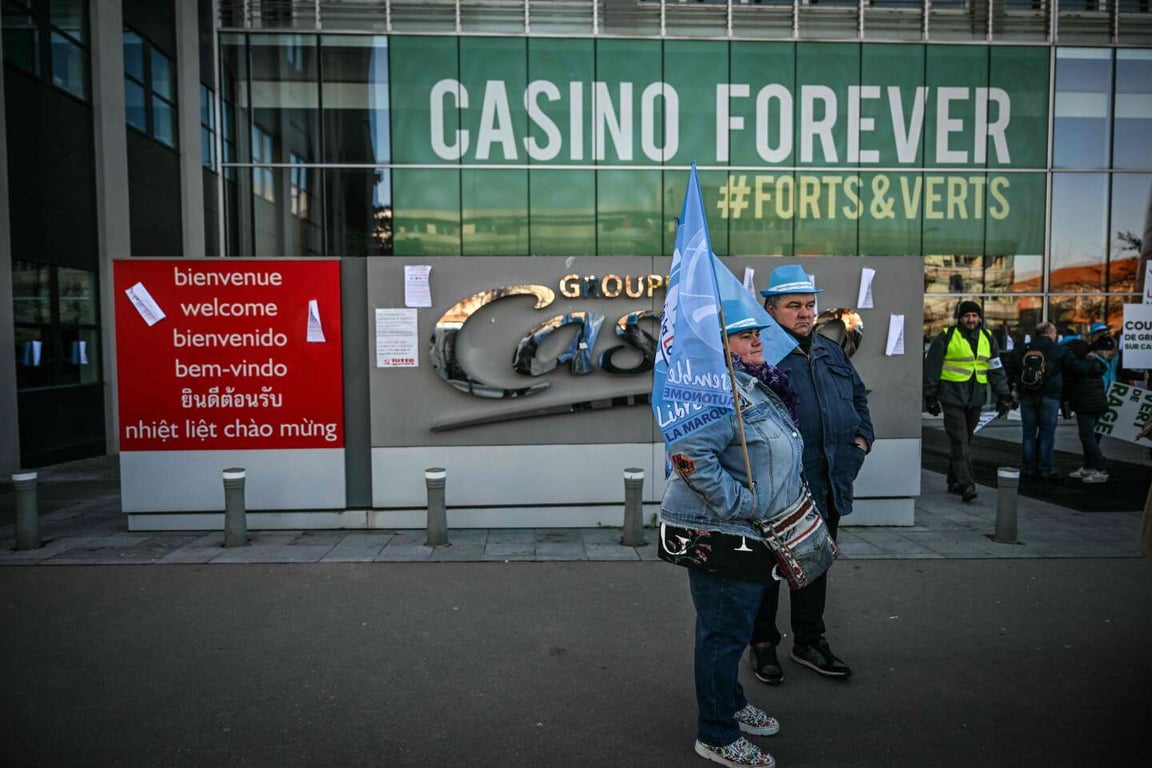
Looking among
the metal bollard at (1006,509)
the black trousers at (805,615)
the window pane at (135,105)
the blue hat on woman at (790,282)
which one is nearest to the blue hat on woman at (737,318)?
the blue hat on woman at (790,282)

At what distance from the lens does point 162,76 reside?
15.6 metres

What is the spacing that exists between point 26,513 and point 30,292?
259 inches

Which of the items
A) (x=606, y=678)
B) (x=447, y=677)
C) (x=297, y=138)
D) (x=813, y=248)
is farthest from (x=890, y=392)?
(x=297, y=138)

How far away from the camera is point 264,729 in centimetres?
362

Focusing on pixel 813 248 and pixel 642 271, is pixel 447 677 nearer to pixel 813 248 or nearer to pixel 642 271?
pixel 642 271

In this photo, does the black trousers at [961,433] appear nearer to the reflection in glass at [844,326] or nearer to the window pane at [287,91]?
the reflection in glass at [844,326]

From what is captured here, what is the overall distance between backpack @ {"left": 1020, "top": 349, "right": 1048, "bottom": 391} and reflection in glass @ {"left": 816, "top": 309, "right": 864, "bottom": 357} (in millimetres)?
3831

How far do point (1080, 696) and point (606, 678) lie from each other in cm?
252

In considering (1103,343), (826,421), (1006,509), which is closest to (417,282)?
(826,421)

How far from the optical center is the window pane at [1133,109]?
1822 cm

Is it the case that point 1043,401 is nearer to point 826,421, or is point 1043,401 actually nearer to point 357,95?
point 826,421

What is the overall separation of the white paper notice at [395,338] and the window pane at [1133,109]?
63.0ft

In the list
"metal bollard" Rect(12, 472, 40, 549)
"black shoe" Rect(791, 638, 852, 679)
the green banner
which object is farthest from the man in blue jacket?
the green banner

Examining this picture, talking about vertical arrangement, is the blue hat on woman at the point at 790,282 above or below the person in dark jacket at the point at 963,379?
above
